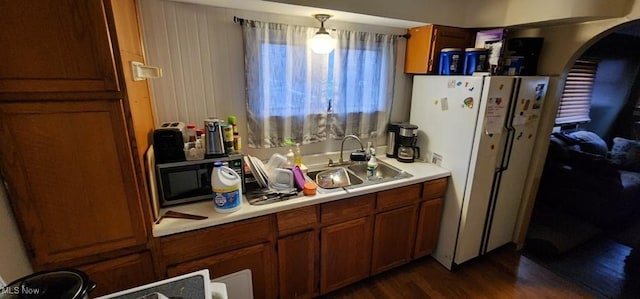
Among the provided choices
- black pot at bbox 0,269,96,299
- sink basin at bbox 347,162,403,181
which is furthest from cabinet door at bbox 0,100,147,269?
sink basin at bbox 347,162,403,181

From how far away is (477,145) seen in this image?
1.88 metres

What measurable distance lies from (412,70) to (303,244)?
5.43ft

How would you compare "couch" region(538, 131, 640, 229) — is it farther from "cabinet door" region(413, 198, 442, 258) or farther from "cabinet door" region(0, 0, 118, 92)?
"cabinet door" region(0, 0, 118, 92)

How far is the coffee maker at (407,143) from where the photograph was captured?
7.35 ft

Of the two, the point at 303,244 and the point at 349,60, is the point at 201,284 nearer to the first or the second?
the point at 303,244

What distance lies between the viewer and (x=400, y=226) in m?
2.01

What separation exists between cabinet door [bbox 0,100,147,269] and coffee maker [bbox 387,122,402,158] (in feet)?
6.20

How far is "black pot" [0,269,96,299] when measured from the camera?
27.1 inches

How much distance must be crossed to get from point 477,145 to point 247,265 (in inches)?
66.1

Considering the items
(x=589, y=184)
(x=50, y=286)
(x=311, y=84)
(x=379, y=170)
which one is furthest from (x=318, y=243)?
(x=589, y=184)

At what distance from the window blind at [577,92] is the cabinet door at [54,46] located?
4668mm

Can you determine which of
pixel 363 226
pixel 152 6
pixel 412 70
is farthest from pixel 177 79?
pixel 412 70

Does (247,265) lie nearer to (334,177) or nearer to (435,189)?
(334,177)

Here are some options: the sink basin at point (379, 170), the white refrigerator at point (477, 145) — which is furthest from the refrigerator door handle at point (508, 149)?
the sink basin at point (379, 170)
